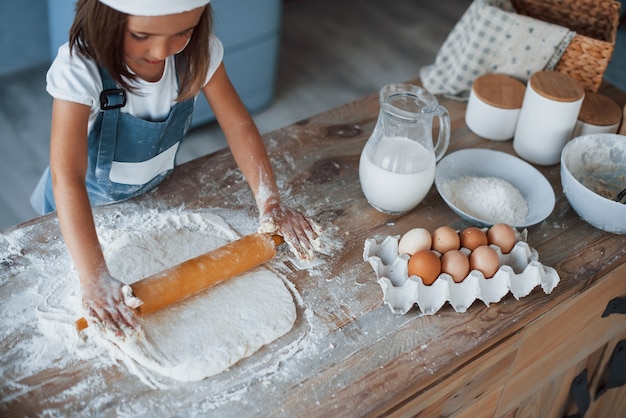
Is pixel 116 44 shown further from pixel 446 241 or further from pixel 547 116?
pixel 547 116

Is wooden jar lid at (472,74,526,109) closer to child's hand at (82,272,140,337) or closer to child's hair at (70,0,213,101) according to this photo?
child's hair at (70,0,213,101)

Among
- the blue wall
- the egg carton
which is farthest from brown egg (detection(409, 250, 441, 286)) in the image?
the blue wall

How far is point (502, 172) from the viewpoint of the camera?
141cm

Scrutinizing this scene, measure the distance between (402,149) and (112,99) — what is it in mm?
517

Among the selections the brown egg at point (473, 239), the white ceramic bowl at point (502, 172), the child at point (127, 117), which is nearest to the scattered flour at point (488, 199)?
the white ceramic bowl at point (502, 172)

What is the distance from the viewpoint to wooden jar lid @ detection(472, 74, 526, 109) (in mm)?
1469

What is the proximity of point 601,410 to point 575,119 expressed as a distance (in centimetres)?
81

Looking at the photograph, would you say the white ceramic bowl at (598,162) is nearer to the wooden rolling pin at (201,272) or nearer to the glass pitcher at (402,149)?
the glass pitcher at (402,149)

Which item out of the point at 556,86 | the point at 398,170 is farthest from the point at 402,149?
the point at 556,86

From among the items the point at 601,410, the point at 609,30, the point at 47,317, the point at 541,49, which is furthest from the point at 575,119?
the point at 47,317

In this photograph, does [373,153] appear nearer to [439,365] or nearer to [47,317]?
[439,365]

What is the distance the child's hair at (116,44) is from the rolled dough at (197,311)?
252 millimetres

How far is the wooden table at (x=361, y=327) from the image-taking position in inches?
36.5

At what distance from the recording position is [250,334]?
1.01 metres
